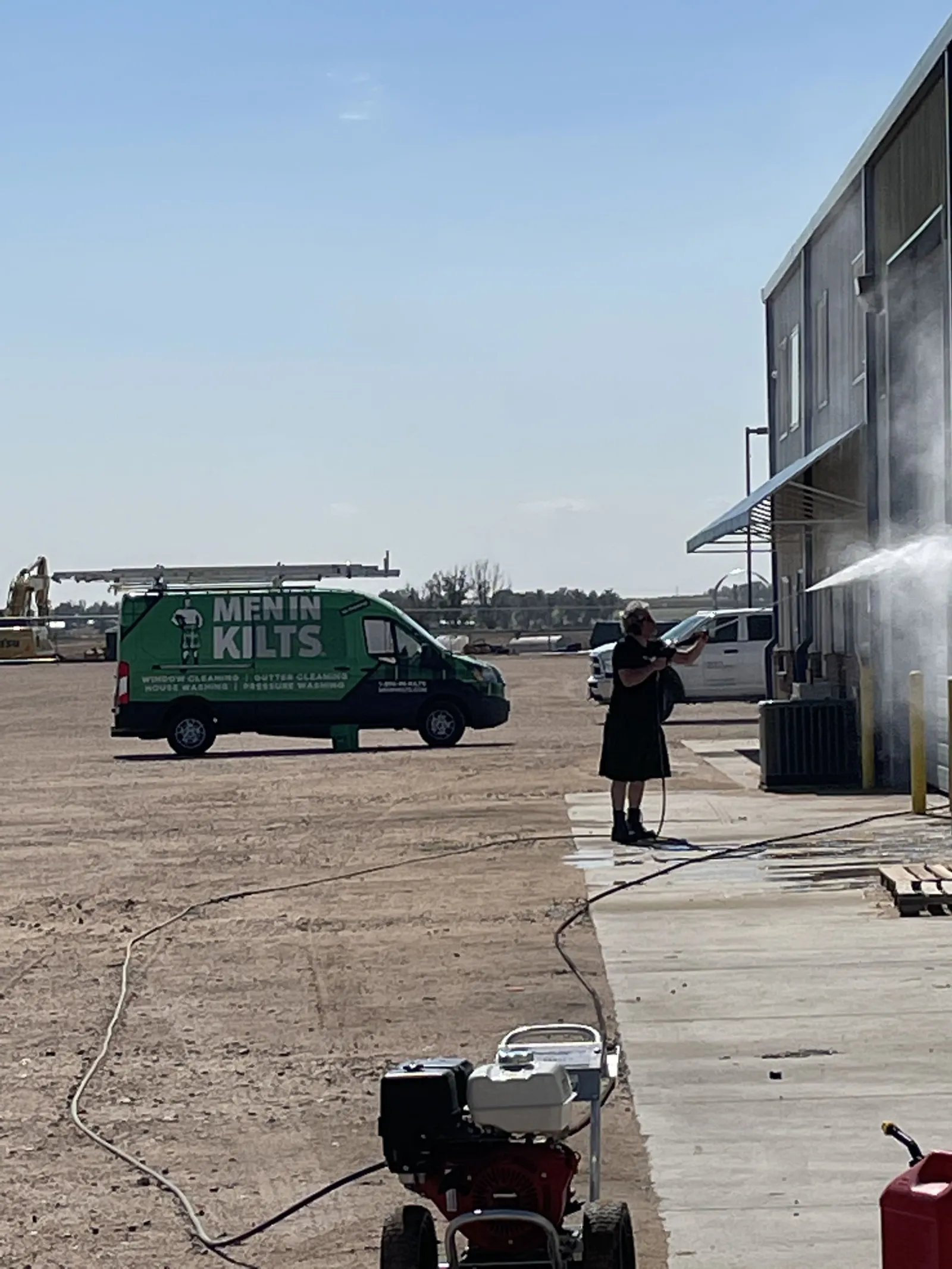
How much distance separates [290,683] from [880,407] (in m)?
10.5

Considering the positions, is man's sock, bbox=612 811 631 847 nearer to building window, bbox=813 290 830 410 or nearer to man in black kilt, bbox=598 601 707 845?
man in black kilt, bbox=598 601 707 845

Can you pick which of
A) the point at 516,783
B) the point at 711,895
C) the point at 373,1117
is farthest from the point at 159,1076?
the point at 516,783

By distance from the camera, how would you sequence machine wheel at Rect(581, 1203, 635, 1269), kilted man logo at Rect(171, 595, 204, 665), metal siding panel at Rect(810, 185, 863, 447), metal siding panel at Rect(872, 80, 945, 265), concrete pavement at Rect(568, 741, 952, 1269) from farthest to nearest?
kilted man logo at Rect(171, 595, 204, 665) < metal siding panel at Rect(810, 185, 863, 447) < metal siding panel at Rect(872, 80, 945, 265) < concrete pavement at Rect(568, 741, 952, 1269) < machine wheel at Rect(581, 1203, 635, 1269)

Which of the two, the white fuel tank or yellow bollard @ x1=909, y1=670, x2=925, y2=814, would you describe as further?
yellow bollard @ x1=909, y1=670, x2=925, y2=814

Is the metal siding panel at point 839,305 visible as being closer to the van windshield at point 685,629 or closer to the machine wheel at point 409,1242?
the van windshield at point 685,629

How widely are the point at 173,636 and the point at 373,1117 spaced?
63.9 ft

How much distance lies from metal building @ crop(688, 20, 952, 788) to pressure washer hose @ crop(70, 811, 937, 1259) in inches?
111

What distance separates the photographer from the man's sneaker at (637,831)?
13234 mm

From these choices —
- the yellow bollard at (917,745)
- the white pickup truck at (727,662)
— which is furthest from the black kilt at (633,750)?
the white pickup truck at (727,662)

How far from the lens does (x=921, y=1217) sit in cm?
338

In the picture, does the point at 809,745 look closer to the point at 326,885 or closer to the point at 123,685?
the point at 326,885

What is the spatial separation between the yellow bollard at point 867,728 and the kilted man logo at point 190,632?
10.9 metres

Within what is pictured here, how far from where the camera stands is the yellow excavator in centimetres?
7212

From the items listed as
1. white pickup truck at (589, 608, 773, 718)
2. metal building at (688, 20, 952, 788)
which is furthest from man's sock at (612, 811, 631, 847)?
white pickup truck at (589, 608, 773, 718)
